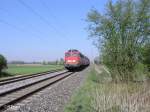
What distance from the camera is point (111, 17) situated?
79.9 ft

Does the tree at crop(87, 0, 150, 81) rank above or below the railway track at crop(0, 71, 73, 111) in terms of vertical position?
above

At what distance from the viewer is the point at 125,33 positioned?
77.5 feet

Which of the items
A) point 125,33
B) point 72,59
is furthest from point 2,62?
point 125,33

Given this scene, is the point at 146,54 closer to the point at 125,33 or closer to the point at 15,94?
the point at 125,33

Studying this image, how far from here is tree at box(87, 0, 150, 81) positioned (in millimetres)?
23609

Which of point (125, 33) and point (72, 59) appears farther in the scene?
point (72, 59)

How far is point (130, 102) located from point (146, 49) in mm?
13134

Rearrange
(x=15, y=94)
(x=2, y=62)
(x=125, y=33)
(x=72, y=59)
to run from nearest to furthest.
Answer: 1. (x=15, y=94)
2. (x=125, y=33)
3. (x=2, y=62)
4. (x=72, y=59)

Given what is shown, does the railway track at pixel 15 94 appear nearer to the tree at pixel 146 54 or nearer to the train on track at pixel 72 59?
the tree at pixel 146 54

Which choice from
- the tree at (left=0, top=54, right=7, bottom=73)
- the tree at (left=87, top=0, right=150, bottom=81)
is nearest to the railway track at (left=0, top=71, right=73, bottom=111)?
the tree at (left=87, top=0, right=150, bottom=81)

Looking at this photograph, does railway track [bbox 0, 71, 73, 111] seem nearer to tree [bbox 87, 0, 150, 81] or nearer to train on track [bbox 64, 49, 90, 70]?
tree [bbox 87, 0, 150, 81]

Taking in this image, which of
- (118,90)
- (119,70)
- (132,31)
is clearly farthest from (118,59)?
(118,90)

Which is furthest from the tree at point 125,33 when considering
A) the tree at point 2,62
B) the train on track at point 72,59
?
the train on track at point 72,59

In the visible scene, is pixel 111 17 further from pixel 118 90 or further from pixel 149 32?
pixel 118 90
